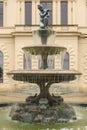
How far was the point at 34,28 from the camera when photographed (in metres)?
38.3

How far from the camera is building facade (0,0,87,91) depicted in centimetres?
3819

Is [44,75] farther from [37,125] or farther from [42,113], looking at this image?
[37,125]

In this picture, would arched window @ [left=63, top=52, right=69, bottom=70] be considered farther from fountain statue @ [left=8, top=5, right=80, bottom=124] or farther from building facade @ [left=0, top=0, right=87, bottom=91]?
fountain statue @ [left=8, top=5, right=80, bottom=124]

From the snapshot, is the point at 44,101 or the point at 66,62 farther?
the point at 66,62

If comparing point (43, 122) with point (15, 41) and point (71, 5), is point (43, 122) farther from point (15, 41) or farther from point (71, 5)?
point (71, 5)

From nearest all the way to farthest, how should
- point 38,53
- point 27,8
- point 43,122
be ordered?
point 43,122
point 38,53
point 27,8

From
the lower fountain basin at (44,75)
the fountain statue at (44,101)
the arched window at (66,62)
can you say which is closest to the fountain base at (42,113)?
the fountain statue at (44,101)

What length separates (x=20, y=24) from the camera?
4009cm

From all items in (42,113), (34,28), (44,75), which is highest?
(34,28)

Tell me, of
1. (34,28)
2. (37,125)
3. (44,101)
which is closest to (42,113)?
(37,125)

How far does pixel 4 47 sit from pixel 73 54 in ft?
20.2

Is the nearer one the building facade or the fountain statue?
the fountain statue

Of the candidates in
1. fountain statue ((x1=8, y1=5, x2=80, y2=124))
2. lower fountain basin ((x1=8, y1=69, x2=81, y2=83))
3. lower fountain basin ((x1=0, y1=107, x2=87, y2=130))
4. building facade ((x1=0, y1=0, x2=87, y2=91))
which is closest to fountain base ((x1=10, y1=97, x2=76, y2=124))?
fountain statue ((x1=8, y1=5, x2=80, y2=124))

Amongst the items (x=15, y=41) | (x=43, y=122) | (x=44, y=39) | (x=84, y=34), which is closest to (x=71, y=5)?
(x=84, y=34)
